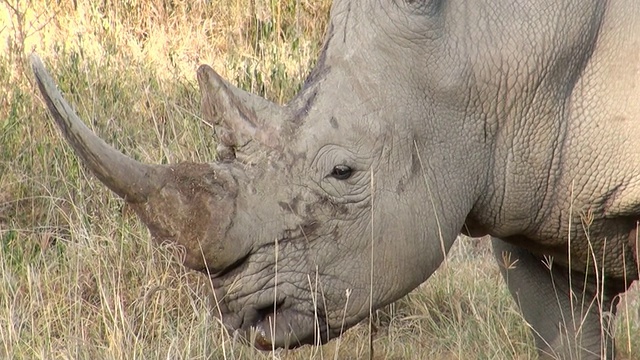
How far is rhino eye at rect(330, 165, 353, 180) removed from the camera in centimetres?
449

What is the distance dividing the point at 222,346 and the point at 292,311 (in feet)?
2.38

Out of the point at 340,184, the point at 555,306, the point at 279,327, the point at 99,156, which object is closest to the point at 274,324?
the point at 279,327

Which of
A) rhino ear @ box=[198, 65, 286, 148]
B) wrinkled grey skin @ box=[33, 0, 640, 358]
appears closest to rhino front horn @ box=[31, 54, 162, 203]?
wrinkled grey skin @ box=[33, 0, 640, 358]

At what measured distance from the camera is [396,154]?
14.7ft

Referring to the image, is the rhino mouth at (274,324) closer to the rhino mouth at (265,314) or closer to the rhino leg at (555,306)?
the rhino mouth at (265,314)

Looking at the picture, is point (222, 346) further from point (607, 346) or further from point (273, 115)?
point (607, 346)

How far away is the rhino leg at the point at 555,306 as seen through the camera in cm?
535

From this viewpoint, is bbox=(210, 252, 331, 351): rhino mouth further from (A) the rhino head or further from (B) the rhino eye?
(B) the rhino eye

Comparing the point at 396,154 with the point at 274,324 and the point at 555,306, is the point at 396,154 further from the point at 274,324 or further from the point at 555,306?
the point at 555,306

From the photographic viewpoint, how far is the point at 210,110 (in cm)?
462

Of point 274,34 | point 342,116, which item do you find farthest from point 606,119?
point 274,34

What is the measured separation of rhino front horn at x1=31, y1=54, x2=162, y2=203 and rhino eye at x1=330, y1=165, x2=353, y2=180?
574 millimetres

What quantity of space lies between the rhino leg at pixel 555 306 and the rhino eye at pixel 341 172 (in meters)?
1.07

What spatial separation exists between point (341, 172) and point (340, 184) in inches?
1.7
